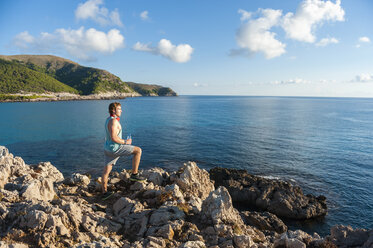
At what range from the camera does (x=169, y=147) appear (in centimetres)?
4138

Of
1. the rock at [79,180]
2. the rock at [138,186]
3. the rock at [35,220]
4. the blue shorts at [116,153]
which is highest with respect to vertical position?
the blue shorts at [116,153]

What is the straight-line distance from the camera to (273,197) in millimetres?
22562

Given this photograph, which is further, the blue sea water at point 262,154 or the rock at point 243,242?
the blue sea water at point 262,154

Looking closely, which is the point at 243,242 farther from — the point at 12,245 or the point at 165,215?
the point at 12,245

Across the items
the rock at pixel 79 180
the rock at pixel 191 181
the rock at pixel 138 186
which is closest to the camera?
the rock at pixel 138 186

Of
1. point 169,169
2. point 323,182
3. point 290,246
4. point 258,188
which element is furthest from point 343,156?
point 290,246

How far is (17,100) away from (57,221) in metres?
199

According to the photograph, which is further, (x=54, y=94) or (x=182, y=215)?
(x=54, y=94)

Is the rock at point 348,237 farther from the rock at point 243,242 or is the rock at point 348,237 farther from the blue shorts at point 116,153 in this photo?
the blue shorts at point 116,153

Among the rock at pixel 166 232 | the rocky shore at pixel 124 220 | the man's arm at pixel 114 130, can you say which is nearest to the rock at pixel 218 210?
the rocky shore at pixel 124 220

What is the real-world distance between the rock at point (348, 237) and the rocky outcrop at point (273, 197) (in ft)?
52.0

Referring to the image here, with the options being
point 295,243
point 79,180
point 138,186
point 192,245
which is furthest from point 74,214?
point 295,243

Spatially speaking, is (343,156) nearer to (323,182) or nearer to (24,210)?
(323,182)

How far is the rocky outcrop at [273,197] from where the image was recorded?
21.0m
